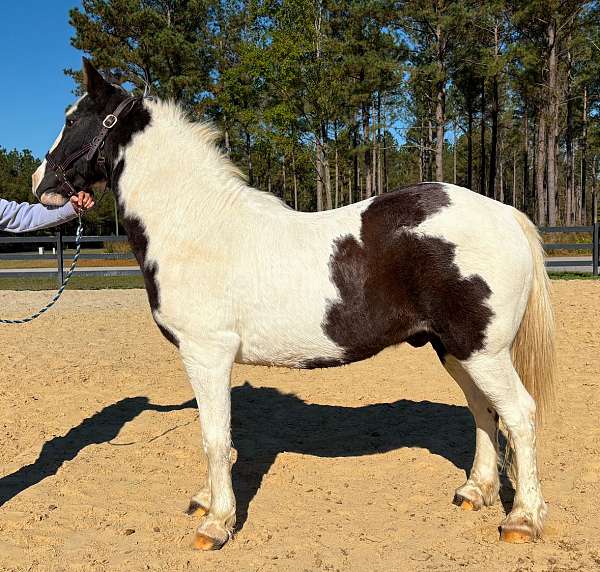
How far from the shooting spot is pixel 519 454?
3.28m

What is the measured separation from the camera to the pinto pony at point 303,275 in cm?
318

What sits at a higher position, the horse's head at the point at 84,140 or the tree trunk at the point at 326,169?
the tree trunk at the point at 326,169

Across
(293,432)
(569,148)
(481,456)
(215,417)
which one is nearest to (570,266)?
(293,432)

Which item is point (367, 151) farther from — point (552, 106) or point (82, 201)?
point (82, 201)

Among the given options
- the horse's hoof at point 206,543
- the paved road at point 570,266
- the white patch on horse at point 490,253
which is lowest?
the horse's hoof at point 206,543

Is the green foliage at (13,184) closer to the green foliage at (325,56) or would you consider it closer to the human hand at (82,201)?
the green foliage at (325,56)

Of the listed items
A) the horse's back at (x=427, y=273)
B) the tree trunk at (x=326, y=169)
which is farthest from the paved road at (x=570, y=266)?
the horse's back at (x=427, y=273)

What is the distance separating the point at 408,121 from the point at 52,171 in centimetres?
5089

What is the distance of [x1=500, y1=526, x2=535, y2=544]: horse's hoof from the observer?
320 cm

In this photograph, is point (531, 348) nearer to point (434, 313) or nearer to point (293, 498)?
point (434, 313)

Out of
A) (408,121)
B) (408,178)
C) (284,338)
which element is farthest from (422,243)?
(408,178)

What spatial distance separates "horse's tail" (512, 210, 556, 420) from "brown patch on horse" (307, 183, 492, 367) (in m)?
0.55

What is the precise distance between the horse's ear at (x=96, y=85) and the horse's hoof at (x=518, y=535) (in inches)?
145

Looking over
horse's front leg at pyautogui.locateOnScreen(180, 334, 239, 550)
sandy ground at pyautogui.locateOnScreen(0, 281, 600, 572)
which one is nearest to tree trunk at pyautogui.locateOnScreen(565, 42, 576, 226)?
sandy ground at pyautogui.locateOnScreen(0, 281, 600, 572)
